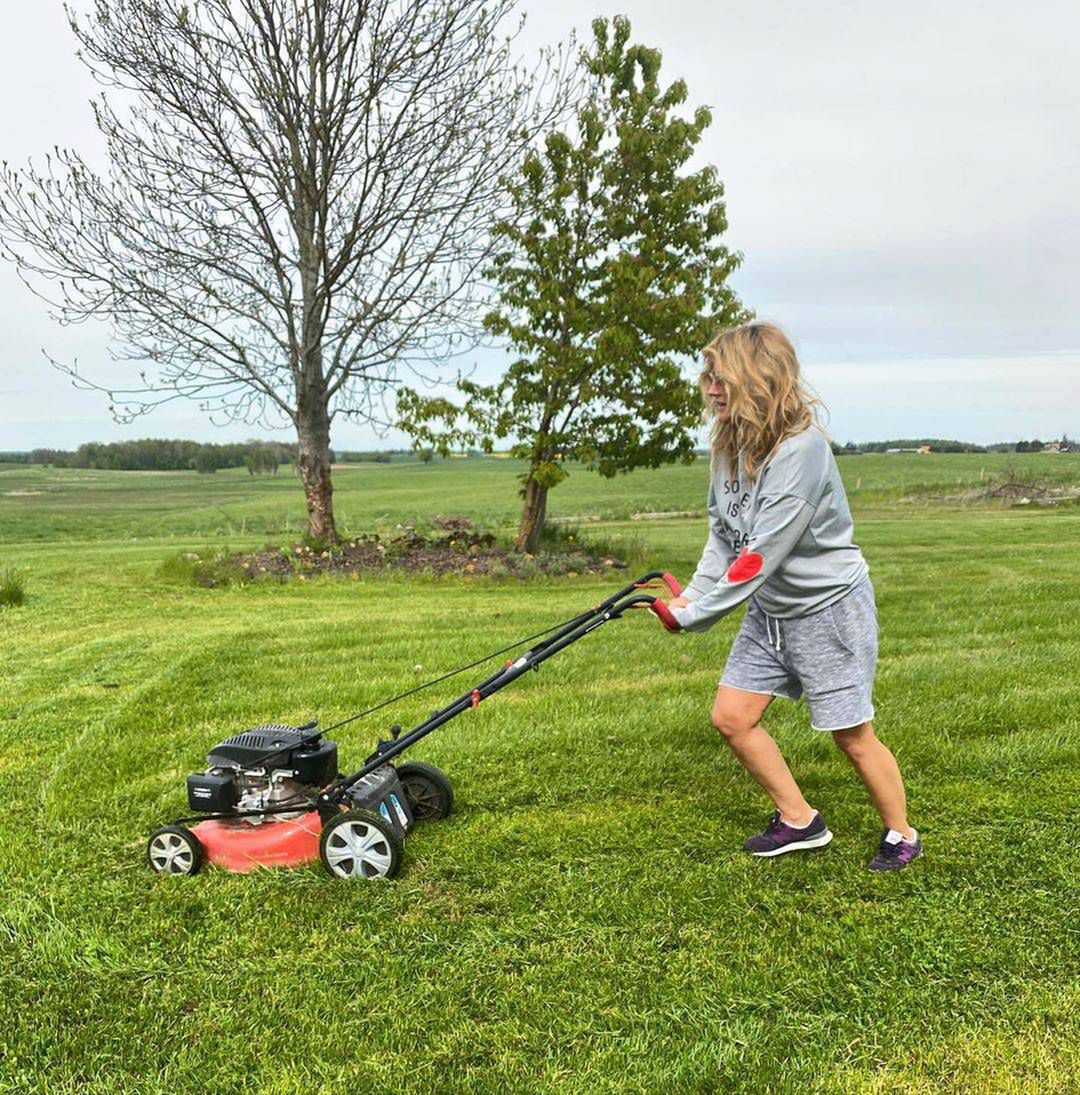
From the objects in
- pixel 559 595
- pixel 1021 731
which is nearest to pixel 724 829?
pixel 1021 731

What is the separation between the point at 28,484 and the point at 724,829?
156 ft

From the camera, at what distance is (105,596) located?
10.6m

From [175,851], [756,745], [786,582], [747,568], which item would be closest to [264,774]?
[175,851]

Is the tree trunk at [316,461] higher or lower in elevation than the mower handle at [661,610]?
higher

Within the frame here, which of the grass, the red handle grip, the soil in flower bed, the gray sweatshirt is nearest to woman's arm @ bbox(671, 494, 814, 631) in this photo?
the gray sweatshirt

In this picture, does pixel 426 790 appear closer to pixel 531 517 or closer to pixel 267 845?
pixel 267 845

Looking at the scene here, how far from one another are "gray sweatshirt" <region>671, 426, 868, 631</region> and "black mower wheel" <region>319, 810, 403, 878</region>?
1386 mm

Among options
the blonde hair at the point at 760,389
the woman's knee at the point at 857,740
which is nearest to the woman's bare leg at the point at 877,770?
the woman's knee at the point at 857,740

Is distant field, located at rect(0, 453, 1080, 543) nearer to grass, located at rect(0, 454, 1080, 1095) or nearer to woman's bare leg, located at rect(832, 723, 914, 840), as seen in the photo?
grass, located at rect(0, 454, 1080, 1095)

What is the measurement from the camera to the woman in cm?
328

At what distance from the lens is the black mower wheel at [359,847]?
11.4 ft

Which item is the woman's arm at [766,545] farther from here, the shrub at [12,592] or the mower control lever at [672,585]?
the shrub at [12,592]

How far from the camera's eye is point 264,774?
373cm

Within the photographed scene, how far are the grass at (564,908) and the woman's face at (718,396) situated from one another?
177 cm
